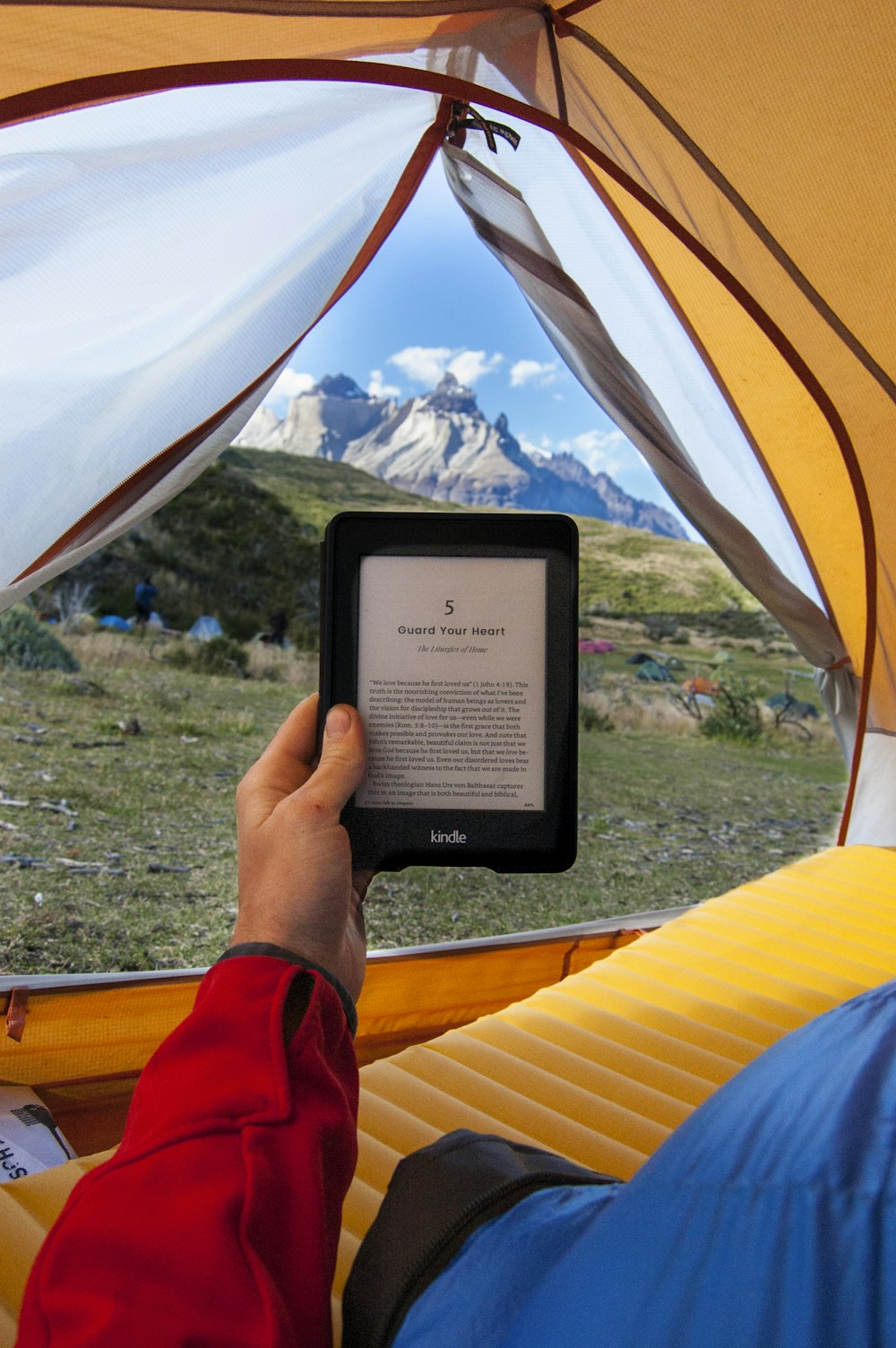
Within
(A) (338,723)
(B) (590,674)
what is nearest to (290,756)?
(A) (338,723)

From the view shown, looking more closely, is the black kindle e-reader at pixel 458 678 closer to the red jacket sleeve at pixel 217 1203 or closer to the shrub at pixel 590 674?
the red jacket sleeve at pixel 217 1203

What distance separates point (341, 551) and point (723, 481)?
64.9 inches

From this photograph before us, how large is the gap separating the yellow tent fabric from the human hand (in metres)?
1.02

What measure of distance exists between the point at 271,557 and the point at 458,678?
6.78 metres

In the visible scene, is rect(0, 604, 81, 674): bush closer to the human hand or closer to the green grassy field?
the green grassy field

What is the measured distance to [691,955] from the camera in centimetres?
165

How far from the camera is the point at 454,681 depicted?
28.2 inches

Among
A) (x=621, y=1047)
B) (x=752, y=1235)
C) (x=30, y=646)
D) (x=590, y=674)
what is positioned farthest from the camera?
(x=590, y=674)

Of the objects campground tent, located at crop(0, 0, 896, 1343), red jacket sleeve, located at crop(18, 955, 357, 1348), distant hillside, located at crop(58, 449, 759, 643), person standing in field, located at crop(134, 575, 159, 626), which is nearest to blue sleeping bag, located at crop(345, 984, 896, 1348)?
red jacket sleeve, located at crop(18, 955, 357, 1348)

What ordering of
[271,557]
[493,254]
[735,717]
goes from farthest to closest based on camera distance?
[271,557], [735,717], [493,254]

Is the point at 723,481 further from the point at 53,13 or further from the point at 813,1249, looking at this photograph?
→ the point at 813,1249

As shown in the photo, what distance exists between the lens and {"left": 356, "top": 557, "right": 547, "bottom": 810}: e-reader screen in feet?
2.31

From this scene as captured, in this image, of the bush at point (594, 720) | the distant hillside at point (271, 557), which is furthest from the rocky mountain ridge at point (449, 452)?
the bush at point (594, 720)
